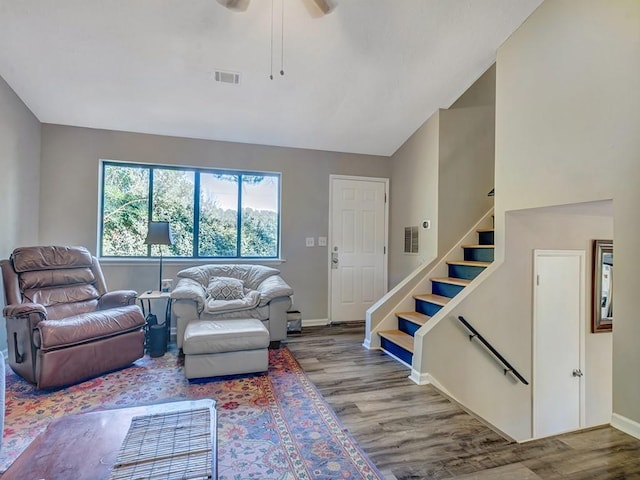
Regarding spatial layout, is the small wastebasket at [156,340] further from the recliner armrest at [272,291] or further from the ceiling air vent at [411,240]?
the ceiling air vent at [411,240]

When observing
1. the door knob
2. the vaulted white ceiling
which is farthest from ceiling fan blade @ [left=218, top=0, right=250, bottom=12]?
the door knob

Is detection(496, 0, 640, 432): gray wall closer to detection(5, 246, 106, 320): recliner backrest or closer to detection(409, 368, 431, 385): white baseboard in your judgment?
detection(409, 368, 431, 385): white baseboard

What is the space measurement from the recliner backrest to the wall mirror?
5.20 meters

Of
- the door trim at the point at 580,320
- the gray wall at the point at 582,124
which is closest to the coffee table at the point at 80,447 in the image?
the gray wall at the point at 582,124

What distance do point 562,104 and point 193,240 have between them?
4.13 m

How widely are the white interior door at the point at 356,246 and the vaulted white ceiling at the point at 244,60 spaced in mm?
1036

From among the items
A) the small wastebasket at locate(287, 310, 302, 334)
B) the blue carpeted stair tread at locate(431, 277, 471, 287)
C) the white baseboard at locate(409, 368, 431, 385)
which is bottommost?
the white baseboard at locate(409, 368, 431, 385)

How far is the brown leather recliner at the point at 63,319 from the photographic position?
256 cm

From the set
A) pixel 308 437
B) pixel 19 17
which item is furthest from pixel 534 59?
pixel 19 17

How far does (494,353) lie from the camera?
3.10 m

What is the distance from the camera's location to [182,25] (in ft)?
8.86

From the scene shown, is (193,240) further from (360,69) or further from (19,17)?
(360,69)

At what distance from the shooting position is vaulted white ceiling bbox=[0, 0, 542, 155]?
2643 millimetres

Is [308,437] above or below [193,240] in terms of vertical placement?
below
